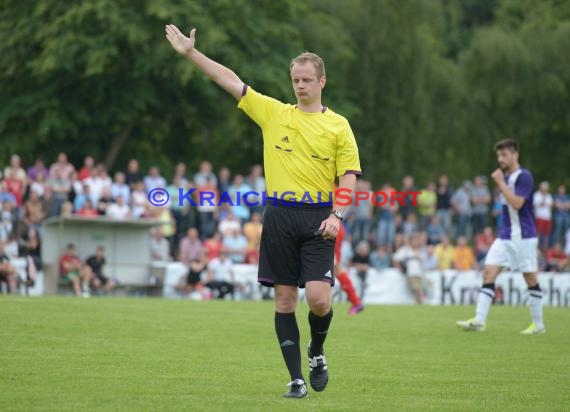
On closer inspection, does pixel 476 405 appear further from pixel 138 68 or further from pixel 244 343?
pixel 138 68

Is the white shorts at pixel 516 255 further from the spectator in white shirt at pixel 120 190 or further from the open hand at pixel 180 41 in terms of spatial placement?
the spectator in white shirt at pixel 120 190

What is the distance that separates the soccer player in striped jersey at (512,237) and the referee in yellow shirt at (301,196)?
695 centimetres

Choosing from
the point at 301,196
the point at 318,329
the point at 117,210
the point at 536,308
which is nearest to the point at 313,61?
the point at 301,196

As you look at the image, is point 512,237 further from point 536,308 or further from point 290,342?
point 290,342

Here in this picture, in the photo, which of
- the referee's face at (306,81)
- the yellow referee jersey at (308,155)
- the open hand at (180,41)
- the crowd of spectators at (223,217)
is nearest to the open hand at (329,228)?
the yellow referee jersey at (308,155)

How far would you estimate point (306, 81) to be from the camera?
866 centimetres

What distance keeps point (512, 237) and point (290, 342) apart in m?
7.51

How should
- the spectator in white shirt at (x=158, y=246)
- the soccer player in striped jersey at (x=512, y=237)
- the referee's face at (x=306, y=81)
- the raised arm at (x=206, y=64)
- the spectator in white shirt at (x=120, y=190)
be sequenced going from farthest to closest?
the spectator in white shirt at (x=158, y=246) → the spectator in white shirt at (x=120, y=190) → the soccer player in striped jersey at (x=512, y=237) → the raised arm at (x=206, y=64) → the referee's face at (x=306, y=81)

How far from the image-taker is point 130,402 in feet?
26.5

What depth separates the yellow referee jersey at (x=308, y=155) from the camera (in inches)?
344

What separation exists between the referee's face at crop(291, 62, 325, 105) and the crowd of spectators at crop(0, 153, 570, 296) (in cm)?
1454

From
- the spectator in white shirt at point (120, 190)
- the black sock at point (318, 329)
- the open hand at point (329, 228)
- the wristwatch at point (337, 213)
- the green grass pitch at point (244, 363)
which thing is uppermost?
the spectator in white shirt at point (120, 190)

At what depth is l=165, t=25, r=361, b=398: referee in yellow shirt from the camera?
866cm

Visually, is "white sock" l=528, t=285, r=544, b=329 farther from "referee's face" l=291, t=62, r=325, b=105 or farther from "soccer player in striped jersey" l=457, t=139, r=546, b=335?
"referee's face" l=291, t=62, r=325, b=105
